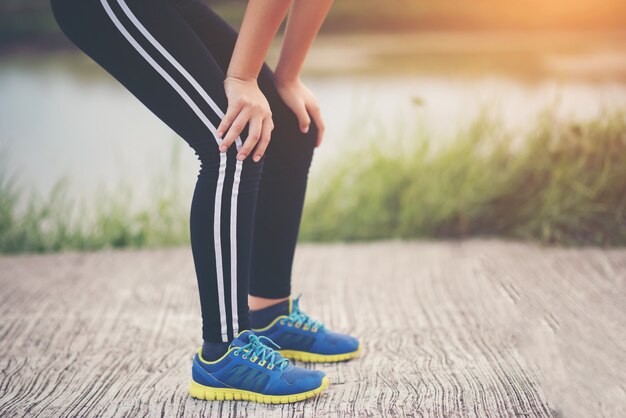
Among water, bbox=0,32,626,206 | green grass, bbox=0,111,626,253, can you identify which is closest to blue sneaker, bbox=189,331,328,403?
green grass, bbox=0,111,626,253

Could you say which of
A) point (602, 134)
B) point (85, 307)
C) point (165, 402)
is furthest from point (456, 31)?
point (165, 402)

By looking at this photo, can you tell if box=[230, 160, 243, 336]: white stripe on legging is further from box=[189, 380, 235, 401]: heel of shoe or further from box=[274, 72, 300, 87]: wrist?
box=[274, 72, 300, 87]: wrist

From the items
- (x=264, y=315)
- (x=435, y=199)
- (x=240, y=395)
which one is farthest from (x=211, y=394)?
(x=435, y=199)

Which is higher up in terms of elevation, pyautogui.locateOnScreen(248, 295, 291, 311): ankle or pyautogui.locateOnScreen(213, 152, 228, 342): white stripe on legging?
pyautogui.locateOnScreen(213, 152, 228, 342): white stripe on legging

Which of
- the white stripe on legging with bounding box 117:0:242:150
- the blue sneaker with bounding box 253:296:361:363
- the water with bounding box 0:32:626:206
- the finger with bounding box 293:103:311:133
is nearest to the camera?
the white stripe on legging with bounding box 117:0:242:150

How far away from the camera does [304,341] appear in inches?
61.3

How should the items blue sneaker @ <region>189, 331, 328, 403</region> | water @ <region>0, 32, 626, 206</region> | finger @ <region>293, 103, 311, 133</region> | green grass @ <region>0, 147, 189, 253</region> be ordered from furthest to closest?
1. water @ <region>0, 32, 626, 206</region>
2. green grass @ <region>0, 147, 189, 253</region>
3. finger @ <region>293, 103, 311, 133</region>
4. blue sneaker @ <region>189, 331, 328, 403</region>

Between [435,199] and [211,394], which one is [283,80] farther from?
[435,199]

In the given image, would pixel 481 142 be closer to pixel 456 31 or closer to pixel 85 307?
pixel 85 307

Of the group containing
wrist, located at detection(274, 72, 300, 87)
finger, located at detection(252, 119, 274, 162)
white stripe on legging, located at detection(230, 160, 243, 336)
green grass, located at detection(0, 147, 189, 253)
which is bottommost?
green grass, located at detection(0, 147, 189, 253)

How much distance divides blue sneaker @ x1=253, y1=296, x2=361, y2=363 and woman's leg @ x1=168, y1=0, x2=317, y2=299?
0.22 ft

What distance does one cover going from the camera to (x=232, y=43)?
55.2 inches

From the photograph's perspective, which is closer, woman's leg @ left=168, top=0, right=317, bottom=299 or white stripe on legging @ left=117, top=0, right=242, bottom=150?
white stripe on legging @ left=117, top=0, right=242, bottom=150

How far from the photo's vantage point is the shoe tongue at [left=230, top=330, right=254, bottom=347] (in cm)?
132
